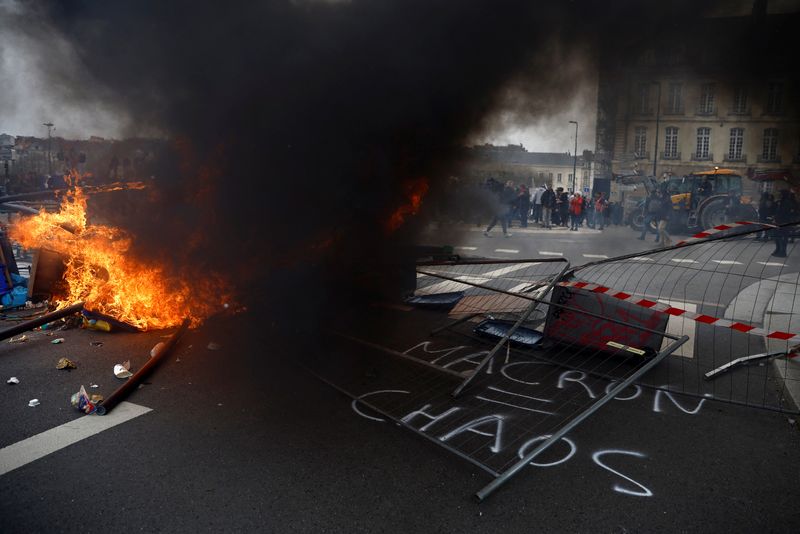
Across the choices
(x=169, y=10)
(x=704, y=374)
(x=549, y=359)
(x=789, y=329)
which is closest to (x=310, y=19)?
(x=169, y=10)

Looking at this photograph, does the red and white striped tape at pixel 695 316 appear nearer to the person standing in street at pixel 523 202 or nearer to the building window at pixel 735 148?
the building window at pixel 735 148

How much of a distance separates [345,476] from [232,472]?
712mm

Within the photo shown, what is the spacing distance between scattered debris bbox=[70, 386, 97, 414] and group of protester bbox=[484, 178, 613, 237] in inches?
553

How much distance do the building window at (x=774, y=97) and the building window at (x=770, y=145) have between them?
1.39m

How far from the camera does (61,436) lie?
11.7ft

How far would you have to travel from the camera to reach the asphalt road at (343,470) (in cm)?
269

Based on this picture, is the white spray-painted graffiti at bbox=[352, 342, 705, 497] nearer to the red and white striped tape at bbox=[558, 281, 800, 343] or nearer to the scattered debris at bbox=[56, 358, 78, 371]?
the red and white striped tape at bbox=[558, 281, 800, 343]

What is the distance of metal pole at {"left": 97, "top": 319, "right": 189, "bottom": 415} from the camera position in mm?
3953

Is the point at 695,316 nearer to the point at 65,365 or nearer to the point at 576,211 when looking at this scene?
the point at 65,365

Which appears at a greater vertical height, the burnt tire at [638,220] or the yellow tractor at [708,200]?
the yellow tractor at [708,200]

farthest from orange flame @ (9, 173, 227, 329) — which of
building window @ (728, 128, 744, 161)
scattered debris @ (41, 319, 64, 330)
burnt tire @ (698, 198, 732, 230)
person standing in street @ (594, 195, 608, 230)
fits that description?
person standing in street @ (594, 195, 608, 230)

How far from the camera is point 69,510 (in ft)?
9.05

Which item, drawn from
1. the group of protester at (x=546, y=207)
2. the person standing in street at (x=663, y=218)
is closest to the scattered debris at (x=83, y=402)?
the group of protester at (x=546, y=207)

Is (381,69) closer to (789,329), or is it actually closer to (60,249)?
(60,249)
